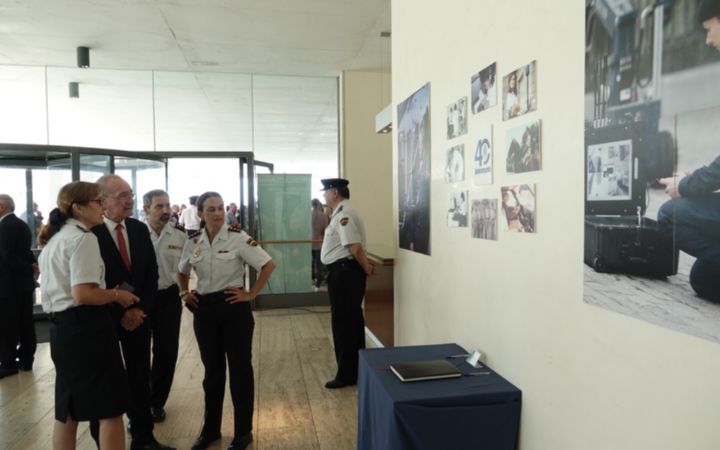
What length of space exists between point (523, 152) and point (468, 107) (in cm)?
62

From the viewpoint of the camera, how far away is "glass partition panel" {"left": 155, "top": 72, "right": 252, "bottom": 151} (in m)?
6.51

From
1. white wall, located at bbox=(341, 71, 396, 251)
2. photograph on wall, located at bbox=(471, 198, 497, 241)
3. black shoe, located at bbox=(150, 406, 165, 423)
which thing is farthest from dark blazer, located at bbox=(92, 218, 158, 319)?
white wall, located at bbox=(341, 71, 396, 251)

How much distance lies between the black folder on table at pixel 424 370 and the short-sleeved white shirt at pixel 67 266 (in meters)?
1.42

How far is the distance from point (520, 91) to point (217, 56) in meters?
4.90

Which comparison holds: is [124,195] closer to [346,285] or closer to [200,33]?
[346,285]

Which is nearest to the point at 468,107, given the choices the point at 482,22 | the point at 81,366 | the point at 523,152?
the point at 482,22

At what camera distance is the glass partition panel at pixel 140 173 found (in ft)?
19.4

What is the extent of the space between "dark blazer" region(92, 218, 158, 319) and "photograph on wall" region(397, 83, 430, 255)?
5.64 feet

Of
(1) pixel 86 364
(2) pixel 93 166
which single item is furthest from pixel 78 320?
(2) pixel 93 166

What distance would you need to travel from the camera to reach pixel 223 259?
2.72 m

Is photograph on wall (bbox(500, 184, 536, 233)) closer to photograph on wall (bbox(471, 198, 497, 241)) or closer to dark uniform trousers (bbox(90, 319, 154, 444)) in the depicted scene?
photograph on wall (bbox(471, 198, 497, 241))

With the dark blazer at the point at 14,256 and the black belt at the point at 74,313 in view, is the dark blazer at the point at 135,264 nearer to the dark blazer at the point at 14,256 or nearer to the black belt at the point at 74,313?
the black belt at the point at 74,313

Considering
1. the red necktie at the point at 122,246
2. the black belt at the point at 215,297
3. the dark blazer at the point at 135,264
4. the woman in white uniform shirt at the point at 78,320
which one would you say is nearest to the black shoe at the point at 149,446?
the woman in white uniform shirt at the point at 78,320

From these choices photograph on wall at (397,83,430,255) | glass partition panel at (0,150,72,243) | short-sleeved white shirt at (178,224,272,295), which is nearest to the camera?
short-sleeved white shirt at (178,224,272,295)
